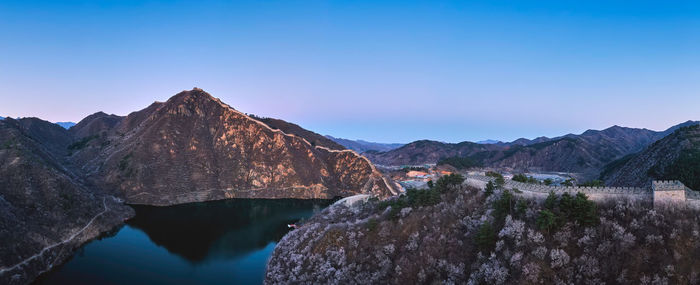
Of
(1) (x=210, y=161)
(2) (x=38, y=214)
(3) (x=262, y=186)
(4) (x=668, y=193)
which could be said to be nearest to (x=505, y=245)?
(4) (x=668, y=193)

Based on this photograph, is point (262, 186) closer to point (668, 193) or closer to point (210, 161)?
point (210, 161)

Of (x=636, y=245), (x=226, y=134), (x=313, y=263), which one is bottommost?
(x=313, y=263)

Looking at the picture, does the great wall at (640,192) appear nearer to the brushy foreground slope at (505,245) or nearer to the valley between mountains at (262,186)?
the brushy foreground slope at (505,245)

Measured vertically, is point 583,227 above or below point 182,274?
above

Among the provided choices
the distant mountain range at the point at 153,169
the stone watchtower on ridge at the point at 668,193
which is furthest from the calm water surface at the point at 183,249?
the stone watchtower on ridge at the point at 668,193

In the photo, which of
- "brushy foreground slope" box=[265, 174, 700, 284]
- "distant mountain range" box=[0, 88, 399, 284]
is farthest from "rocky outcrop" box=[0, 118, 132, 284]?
"brushy foreground slope" box=[265, 174, 700, 284]

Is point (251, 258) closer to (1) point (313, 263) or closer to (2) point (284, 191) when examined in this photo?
(1) point (313, 263)

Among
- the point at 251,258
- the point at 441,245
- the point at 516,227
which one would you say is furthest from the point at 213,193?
the point at 516,227
